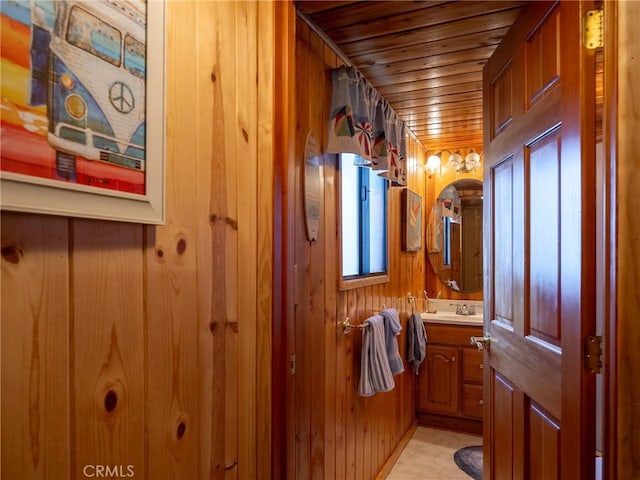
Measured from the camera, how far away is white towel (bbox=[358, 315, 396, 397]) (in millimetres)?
2125

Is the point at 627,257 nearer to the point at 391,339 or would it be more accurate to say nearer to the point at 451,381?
the point at 391,339

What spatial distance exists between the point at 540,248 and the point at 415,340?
187 cm

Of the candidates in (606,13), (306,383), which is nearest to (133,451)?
→ (306,383)

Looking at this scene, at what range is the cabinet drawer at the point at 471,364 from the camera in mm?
3102

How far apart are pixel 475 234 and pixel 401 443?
6.05ft

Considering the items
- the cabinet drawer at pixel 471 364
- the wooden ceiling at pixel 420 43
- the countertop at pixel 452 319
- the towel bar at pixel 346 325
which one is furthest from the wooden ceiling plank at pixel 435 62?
the cabinet drawer at pixel 471 364

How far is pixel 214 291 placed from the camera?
39.0 inches

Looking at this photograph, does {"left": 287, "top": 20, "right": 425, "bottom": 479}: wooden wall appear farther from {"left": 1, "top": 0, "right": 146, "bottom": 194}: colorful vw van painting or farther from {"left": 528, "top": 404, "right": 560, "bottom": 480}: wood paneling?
{"left": 528, "top": 404, "right": 560, "bottom": 480}: wood paneling

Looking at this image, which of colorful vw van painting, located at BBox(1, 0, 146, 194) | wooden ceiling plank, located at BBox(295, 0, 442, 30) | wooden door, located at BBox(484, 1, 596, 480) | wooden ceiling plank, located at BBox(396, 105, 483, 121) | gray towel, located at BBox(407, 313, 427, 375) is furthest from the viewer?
gray towel, located at BBox(407, 313, 427, 375)

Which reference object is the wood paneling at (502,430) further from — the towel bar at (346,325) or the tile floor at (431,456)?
the tile floor at (431,456)

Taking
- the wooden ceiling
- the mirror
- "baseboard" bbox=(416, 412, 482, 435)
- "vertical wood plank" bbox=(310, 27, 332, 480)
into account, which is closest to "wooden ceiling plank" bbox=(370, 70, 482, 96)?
the wooden ceiling

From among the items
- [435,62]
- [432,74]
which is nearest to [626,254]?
[435,62]

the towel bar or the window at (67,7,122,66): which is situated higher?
the window at (67,7,122,66)

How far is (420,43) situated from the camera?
5.91 feet
